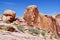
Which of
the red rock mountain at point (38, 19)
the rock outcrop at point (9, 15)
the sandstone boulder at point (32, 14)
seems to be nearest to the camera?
the red rock mountain at point (38, 19)

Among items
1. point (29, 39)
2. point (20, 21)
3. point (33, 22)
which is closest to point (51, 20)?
point (33, 22)

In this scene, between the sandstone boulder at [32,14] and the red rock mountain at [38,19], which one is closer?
the red rock mountain at [38,19]

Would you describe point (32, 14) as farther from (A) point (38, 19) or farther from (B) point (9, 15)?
(B) point (9, 15)

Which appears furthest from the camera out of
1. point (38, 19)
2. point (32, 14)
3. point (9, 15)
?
point (9, 15)

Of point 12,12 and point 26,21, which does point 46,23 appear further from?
point 12,12

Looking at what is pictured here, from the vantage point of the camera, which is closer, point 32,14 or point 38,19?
point 38,19

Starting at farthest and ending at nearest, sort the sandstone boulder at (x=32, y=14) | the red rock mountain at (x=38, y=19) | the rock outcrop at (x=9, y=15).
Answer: the rock outcrop at (x=9, y=15)
the sandstone boulder at (x=32, y=14)
the red rock mountain at (x=38, y=19)

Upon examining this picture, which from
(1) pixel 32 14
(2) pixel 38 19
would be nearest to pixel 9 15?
(1) pixel 32 14

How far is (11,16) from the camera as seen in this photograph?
40344 millimetres

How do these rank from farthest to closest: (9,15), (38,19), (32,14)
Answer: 1. (9,15)
2. (32,14)
3. (38,19)

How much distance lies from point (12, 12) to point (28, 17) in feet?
13.6

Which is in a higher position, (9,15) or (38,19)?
(9,15)

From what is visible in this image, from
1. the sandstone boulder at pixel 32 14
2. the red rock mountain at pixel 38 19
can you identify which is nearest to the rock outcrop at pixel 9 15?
the red rock mountain at pixel 38 19

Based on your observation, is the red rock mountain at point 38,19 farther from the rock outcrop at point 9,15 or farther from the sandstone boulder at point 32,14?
the rock outcrop at point 9,15
